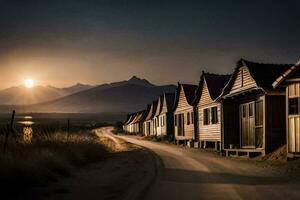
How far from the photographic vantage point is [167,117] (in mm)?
49062

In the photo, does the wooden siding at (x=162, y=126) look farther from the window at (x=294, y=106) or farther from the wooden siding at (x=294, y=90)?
the wooden siding at (x=294, y=90)

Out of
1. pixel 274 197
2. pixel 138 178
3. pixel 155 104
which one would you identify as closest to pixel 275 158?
pixel 138 178

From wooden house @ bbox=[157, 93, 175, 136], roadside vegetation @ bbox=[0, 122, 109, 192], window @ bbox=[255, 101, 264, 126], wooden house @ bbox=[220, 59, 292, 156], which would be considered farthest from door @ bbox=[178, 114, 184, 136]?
roadside vegetation @ bbox=[0, 122, 109, 192]

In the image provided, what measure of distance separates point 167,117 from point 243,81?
26.0m

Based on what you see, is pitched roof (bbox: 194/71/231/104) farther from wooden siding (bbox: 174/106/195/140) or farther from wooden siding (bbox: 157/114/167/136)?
wooden siding (bbox: 157/114/167/136)

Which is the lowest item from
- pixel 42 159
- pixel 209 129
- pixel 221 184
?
pixel 221 184

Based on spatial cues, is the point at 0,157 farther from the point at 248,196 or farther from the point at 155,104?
the point at 155,104

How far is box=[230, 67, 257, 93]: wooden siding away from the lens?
73.7ft

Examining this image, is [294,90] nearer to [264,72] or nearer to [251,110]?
[264,72]

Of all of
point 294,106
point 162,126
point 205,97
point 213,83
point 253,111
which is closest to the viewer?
point 294,106

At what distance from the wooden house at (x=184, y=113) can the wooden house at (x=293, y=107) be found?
1781cm

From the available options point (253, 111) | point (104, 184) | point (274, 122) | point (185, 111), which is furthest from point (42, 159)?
point (185, 111)

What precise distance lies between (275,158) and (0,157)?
40.3ft

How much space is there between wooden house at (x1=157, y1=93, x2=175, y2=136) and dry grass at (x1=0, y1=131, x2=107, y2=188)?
1038 inches
